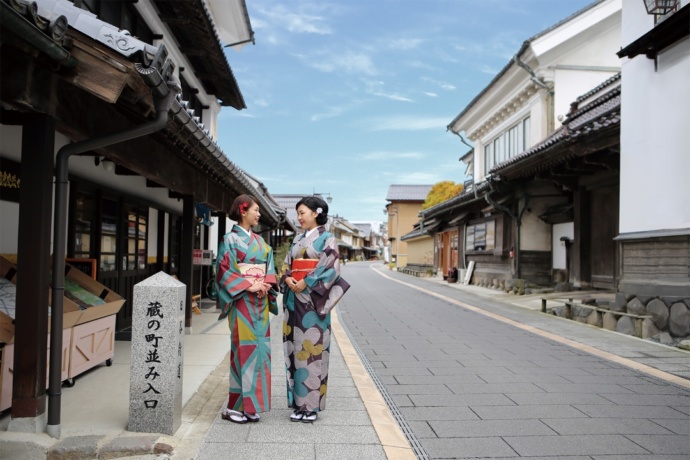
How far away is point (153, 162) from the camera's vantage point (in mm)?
6484

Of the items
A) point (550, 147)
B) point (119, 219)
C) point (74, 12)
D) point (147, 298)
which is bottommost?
point (147, 298)

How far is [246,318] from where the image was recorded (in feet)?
15.8

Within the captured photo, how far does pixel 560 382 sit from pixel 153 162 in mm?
5735

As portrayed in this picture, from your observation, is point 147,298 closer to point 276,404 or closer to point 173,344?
point 173,344

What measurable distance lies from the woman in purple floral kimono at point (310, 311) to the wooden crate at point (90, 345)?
247 centimetres

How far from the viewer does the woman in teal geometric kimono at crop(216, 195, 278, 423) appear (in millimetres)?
4766

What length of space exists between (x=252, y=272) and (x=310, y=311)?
667 mm

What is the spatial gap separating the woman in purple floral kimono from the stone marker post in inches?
44.8

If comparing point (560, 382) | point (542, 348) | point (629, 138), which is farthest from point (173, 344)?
point (629, 138)

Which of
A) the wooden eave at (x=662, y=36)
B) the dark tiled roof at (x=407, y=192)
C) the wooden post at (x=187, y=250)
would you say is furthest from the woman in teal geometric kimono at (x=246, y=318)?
the dark tiled roof at (x=407, y=192)

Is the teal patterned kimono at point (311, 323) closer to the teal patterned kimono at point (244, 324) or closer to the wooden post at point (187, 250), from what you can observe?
the teal patterned kimono at point (244, 324)

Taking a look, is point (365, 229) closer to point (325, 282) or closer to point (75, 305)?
point (75, 305)

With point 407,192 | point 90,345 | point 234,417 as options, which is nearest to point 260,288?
point 234,417

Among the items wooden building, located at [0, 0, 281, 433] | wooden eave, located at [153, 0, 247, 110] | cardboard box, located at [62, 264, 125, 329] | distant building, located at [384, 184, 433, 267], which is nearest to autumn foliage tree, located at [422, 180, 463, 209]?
distant building, located at [384, 184, 433, 267]
